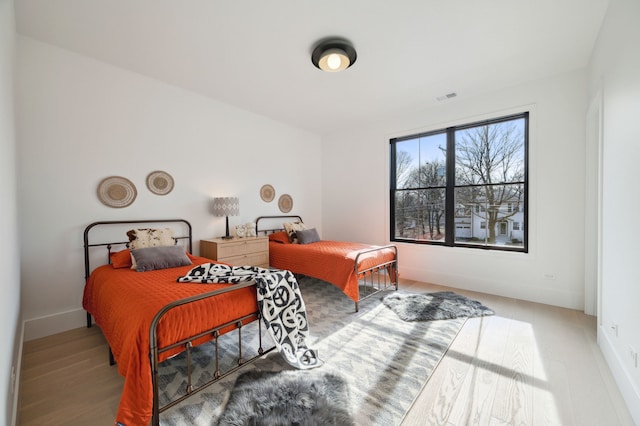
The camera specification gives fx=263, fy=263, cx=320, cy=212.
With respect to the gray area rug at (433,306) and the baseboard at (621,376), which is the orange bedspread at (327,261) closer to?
the gray area rug at (433,306)

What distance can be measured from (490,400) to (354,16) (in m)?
3.06

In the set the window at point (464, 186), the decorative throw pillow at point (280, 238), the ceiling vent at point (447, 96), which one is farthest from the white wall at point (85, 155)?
the ceiling vent at point (447, 96)

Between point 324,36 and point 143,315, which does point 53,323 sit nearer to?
point 143,315

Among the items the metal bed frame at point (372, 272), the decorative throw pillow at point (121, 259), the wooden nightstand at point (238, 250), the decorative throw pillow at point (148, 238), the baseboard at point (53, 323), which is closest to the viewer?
the baseboard at point (53, 323)

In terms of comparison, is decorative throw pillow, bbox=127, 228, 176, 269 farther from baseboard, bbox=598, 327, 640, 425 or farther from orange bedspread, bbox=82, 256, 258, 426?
baseboard, bbox=598, 327, 640, 425

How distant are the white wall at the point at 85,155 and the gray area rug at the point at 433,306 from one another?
2784 mm

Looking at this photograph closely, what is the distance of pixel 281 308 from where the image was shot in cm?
204

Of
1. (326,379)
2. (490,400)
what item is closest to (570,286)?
(490,400)

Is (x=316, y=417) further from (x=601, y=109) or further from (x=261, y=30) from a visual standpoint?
(x=601, y=109)

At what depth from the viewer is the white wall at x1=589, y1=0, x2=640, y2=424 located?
5.27ft

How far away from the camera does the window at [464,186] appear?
364cm

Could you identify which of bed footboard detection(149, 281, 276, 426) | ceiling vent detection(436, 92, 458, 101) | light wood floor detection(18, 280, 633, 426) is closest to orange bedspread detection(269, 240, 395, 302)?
light wood floor detection(18, 280, 633, 426)

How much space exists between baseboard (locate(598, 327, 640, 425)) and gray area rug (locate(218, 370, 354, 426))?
1.66 metres

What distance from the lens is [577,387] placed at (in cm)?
182
